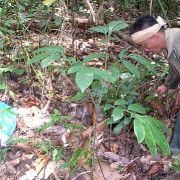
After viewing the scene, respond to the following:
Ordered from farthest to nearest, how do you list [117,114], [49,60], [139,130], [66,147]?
[66,147] → [117,114] → [49,60] → [139,130]

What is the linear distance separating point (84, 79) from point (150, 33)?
0.81m

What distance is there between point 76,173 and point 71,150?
218 mm

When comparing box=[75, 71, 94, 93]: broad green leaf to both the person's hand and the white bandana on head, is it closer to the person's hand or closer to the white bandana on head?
the white bandana on head

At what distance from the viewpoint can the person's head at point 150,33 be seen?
2.35m

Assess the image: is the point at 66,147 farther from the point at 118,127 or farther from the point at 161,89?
the point at 161,89

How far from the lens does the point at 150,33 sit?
2.35 metres

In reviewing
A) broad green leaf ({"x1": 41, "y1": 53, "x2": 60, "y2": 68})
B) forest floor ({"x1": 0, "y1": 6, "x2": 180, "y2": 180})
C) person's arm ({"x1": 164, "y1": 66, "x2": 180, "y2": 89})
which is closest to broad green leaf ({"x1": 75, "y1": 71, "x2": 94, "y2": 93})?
broad green leaf ({"x1": 41, "y1": 53, "x2": 60, "y2": 68})

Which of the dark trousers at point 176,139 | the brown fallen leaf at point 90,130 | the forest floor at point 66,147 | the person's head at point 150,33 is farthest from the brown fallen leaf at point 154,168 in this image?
the person's head at point 150,33

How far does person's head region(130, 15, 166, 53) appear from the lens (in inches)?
92.6

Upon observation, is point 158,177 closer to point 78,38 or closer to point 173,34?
point 173,34

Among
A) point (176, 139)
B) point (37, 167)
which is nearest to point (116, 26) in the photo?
point (176, 139)

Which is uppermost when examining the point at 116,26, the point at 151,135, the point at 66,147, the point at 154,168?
the point at 116,26

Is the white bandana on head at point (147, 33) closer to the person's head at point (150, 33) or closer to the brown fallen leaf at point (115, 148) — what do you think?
the person's head at point (150, 33)

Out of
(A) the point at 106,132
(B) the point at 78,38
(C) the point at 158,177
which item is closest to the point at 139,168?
(C) the point at 158,177
